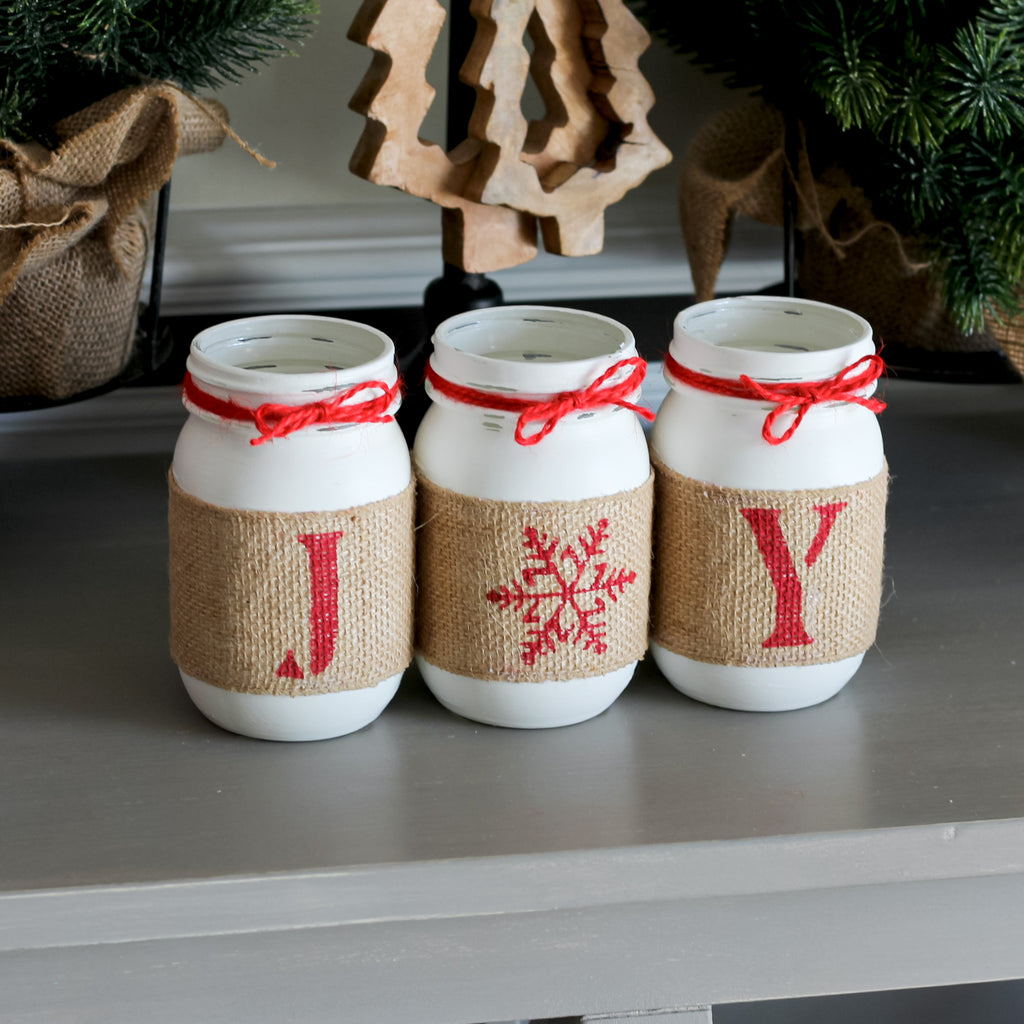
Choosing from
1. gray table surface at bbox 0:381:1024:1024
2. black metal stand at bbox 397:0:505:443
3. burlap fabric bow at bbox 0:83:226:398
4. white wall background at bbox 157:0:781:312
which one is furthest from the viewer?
white wall background at bbox 157:0:781:312

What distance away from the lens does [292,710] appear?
55cm

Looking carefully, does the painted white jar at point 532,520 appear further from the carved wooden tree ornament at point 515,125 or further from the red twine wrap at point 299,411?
the carved wooden tree ornament at point 515,125

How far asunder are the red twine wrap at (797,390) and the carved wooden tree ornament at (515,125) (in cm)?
21

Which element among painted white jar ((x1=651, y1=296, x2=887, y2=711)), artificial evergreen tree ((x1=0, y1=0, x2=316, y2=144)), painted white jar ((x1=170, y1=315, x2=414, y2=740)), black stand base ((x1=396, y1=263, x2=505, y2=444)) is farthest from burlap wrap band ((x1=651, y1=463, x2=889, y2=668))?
artificial evergreen tree ((x1=0, y1=0, x2=316, y2=144))

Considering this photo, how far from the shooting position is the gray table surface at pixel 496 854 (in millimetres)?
490

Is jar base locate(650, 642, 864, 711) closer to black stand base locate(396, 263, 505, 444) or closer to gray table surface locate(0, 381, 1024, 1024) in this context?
gray table surface locate(0, 381, 1024, 1024)

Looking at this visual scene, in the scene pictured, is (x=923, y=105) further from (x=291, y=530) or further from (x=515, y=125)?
(x=291, y=530)

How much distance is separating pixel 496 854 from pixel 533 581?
0.12 metres

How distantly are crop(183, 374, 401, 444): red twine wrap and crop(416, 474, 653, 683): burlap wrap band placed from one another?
0.17 ft

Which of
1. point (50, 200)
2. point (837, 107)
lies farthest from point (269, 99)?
point (837, 107)

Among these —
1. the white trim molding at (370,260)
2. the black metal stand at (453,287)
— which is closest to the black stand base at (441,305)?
the black metal stand at (453,287)

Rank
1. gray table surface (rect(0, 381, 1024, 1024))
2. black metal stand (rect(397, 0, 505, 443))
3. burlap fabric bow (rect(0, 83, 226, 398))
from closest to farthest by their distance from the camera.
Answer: gray table surface (rect(0, 381, 1024, 1024))
burlap fabric bow (rect(0, 83, 226, 398))
black metal stand (rect(397, 0, 505, 443))

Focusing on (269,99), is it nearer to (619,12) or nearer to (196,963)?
(619,12)

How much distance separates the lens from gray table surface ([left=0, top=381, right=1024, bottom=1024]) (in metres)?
0.49
